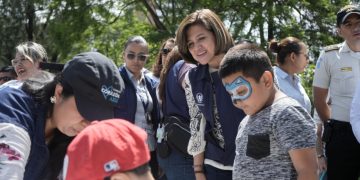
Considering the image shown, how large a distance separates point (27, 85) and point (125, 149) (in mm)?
965

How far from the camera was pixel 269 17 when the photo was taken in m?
11.9

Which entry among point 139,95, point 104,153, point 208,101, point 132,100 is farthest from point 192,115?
point 104,153

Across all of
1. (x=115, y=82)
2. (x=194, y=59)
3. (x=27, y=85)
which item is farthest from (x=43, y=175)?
(x=194, y=59)

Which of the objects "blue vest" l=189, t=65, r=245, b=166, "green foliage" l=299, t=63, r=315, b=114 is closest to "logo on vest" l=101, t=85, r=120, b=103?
"blue vest" l=189, t=65, r=245, b=166

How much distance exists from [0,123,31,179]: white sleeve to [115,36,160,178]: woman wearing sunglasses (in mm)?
2157

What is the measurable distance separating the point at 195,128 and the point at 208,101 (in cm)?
23

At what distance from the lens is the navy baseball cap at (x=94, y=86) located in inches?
75.6

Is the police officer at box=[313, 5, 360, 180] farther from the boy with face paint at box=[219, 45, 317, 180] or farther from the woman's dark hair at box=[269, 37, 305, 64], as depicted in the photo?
the boy with face paint at box=[219, 45, 317, 180]

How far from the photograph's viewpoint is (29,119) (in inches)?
77.9

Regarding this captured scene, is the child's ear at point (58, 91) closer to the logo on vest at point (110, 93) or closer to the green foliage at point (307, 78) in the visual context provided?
the logo on vest at point (110, 93)

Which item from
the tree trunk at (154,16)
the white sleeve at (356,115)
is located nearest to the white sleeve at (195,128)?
the white sleeve at (356,115)

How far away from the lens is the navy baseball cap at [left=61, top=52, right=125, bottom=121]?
1920 millimetres

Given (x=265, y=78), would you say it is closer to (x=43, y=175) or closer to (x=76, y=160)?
(x=43, y=175)

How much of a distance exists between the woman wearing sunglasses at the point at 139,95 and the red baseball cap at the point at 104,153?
266cm
